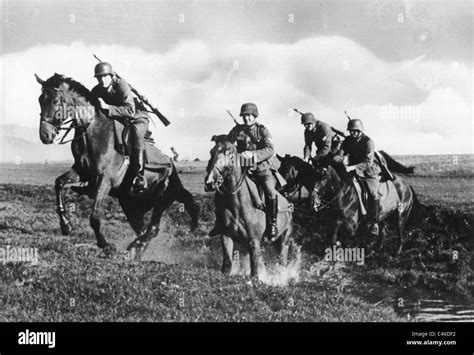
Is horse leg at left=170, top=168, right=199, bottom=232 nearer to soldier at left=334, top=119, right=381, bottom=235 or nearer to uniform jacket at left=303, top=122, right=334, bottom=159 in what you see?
uniform jacket at left=303, top=122, right=334, bottom=159

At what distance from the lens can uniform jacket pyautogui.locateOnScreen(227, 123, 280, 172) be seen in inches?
402

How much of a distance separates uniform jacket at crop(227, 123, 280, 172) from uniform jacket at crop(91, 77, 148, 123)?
4.76 feet

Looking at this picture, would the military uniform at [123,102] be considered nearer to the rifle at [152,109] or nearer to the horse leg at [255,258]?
the rifle at [152,109]

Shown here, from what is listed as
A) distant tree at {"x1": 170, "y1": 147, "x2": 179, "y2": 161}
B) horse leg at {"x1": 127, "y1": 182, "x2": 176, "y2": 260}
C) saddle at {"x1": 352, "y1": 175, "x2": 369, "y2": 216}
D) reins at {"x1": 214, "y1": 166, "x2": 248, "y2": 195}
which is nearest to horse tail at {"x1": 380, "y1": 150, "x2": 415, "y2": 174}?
saddle at {"x1": 352, "y1": 175, "x2": 369, "y2": 216}

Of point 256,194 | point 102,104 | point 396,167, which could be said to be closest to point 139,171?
point 102,104

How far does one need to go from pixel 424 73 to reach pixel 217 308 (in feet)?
15.1

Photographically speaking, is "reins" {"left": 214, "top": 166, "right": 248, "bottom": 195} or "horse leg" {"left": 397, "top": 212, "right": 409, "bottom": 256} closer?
"reins" {"left": 214, "top": 166, "right": 248, "bottom": 195}

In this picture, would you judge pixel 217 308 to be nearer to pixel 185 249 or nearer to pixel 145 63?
pixel 185 249

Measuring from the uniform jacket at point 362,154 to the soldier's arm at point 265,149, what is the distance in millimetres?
1087

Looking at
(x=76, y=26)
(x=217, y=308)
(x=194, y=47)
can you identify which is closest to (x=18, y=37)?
(x=76, y=26)

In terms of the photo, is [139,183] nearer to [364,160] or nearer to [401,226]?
[364,160]

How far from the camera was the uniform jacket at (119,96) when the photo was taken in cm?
1014

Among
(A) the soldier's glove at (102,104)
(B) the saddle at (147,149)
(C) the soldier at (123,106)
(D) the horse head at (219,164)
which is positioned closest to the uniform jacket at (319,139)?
(D) the horse head at (219,164)

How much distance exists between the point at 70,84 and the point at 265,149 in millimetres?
2856
